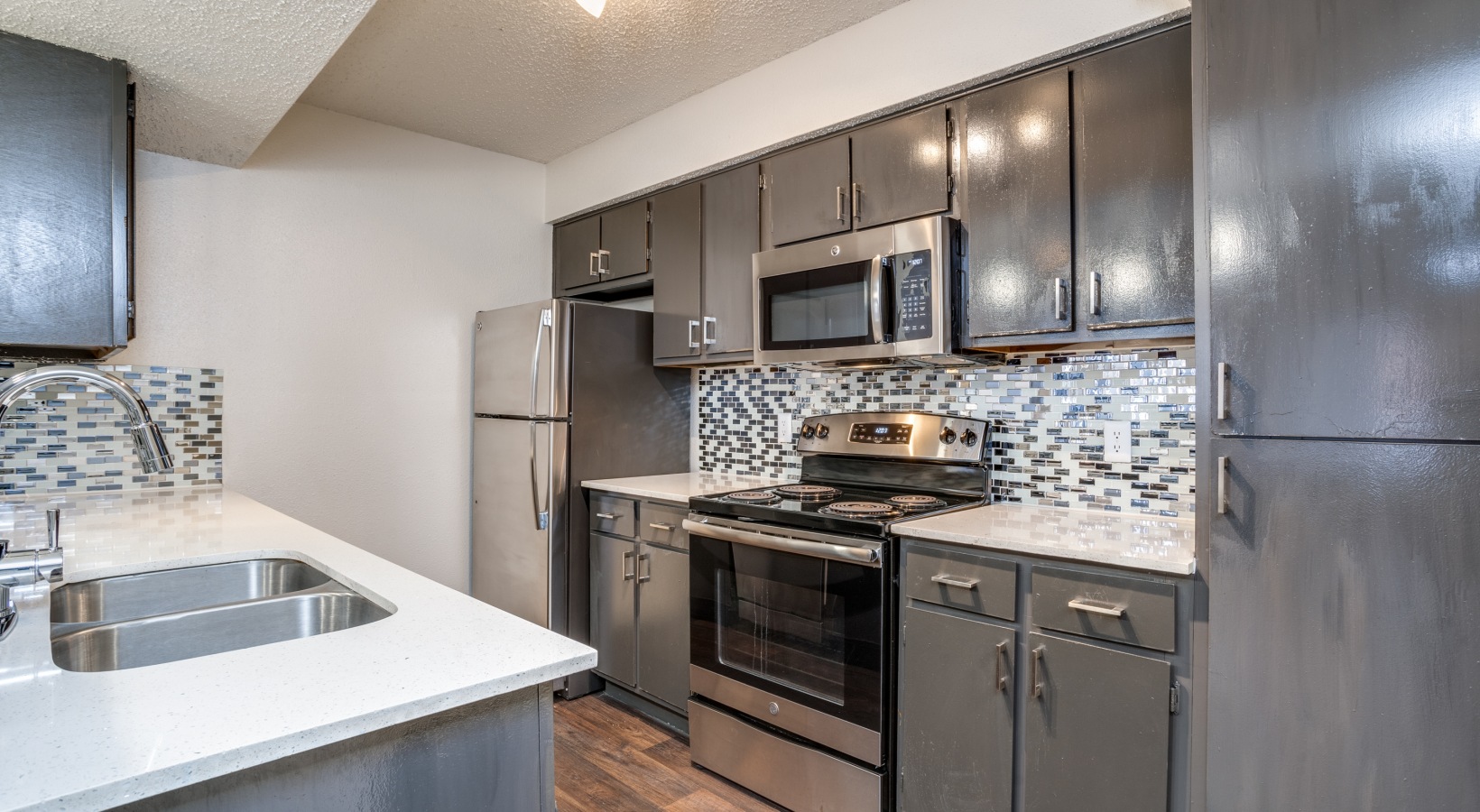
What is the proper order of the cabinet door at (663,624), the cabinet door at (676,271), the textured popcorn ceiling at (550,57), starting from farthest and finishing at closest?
the cabinet door at (676,271) → the cabinet door at (663,624) → the textured popcorn ceiling at (550,57)

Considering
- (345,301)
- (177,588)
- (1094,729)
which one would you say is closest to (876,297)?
(1094,729)

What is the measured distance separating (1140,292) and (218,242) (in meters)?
3.25

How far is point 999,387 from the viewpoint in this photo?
2418 mm

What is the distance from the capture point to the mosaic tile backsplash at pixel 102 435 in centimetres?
253

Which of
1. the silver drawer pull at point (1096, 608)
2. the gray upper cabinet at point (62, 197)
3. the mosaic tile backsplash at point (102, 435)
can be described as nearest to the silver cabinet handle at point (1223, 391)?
the silver drawer pull at point (1096, 608)

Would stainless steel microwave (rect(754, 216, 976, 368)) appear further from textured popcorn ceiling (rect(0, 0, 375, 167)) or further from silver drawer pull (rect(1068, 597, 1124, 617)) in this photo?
textured popcorn ceiling (rect(0, 0, 375, 167))

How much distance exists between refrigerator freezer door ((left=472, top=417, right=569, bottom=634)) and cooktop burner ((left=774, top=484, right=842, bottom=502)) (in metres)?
0.98

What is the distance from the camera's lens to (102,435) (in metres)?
2.66

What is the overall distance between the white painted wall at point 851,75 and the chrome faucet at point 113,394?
2062 mm

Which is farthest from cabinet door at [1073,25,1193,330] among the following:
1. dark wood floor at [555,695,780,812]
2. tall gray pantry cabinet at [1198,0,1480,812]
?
dark wood floor at [555,695,780,812]

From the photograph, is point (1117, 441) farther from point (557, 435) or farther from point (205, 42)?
point (205, 42)

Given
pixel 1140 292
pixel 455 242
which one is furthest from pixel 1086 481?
pixel 455 242

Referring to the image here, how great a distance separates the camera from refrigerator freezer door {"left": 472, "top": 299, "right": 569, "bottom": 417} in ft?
10.0

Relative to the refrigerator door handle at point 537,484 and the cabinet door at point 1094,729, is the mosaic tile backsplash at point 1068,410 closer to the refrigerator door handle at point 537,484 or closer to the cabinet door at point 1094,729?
the cabinet door at point 1094,729
